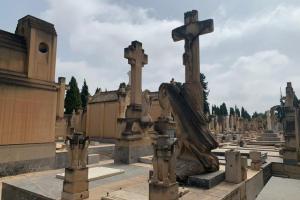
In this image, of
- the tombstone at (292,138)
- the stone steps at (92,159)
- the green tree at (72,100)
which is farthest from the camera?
the green tree at (72,100)

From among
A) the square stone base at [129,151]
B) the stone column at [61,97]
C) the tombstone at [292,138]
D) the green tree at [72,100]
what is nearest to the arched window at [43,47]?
the square stone base at [129,151]

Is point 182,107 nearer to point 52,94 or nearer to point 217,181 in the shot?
point 217,181

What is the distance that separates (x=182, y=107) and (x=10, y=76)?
24.2ft

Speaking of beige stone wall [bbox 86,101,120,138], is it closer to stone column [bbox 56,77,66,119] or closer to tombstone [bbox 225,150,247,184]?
stone column [bbox 56,77,66,119]

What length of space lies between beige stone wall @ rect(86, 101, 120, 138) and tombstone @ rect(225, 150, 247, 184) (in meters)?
16.7

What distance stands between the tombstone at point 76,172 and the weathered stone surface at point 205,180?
2.50 meters

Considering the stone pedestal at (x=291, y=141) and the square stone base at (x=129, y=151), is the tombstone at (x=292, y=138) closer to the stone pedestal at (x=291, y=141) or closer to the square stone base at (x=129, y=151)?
the stone pedestal at (x=291, y=141)

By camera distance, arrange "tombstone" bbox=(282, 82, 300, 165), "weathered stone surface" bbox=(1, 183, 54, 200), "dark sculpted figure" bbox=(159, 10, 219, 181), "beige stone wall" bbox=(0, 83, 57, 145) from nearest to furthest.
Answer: "weathered stone surface" bbox=(1, 183, 54, 200) → "dark sculpted figure" bbox=(159, 10, 219, 181) → "beige stone wall" bbox=(0, 83, 57, 145) → "tombstone" bbox=(282, 82, 300, 165)

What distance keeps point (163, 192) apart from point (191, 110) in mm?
2988

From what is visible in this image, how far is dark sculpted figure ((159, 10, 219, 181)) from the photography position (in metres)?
6.30

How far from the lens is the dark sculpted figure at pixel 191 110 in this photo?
6.30 meters

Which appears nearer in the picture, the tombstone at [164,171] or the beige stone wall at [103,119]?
the tombstone at [164,171]

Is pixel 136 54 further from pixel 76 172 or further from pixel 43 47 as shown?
pixel 76 172

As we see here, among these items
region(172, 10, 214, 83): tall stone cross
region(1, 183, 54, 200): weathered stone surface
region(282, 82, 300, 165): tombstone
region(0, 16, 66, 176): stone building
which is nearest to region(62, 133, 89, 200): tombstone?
region(1, 183, 54, 200): weathered stone surface
